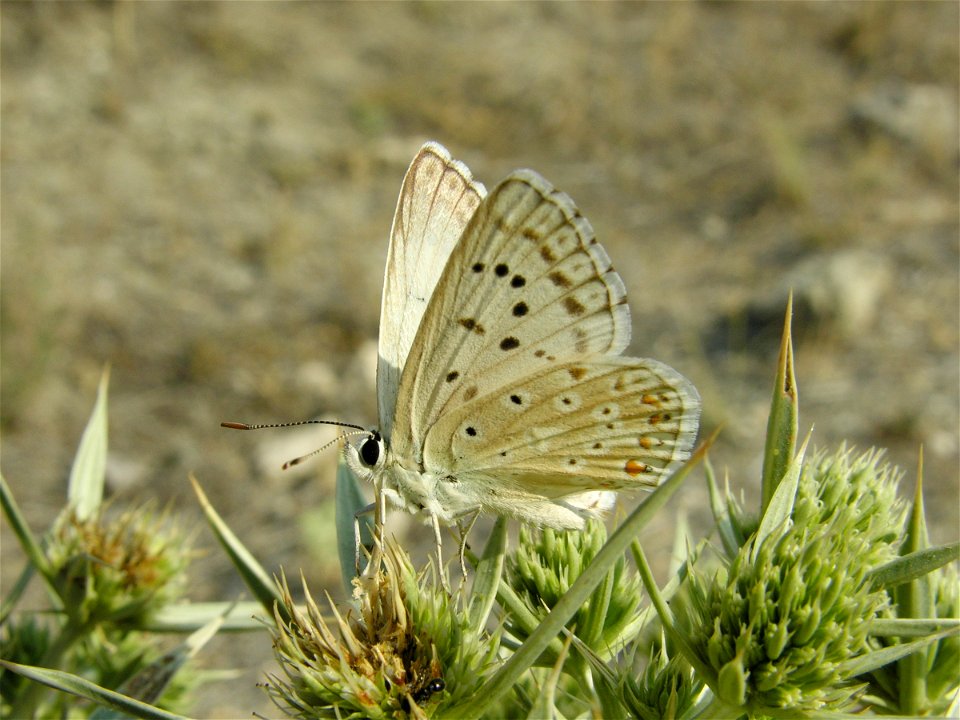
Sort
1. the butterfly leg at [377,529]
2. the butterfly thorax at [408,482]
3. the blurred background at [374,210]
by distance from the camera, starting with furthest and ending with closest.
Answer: the blurred background at [374,210] → the butterfly thorax at [408,482] → the butterfly leg at [377,529]

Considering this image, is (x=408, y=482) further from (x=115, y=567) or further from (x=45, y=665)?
(x=45, y=665)

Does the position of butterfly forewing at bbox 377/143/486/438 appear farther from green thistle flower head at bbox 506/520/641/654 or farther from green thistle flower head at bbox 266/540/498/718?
green thistle flower head at bbox 266/540/498/718

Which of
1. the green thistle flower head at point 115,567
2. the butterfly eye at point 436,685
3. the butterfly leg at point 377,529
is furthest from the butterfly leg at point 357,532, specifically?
the green thistle flower head at point 115,567

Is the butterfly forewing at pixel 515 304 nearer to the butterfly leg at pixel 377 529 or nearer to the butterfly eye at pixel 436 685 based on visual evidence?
the butterfly leg at pixel 377 529

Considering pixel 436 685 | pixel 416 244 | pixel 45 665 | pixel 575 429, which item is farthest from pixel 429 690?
pixel 45 665

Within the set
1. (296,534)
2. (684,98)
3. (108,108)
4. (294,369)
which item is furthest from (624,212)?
(108,108)

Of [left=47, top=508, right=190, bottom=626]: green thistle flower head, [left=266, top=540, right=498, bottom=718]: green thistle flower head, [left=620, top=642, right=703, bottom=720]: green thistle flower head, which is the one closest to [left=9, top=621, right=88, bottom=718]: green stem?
[left=47, top=508, right=190, bottom=626]: green thistle flower head
